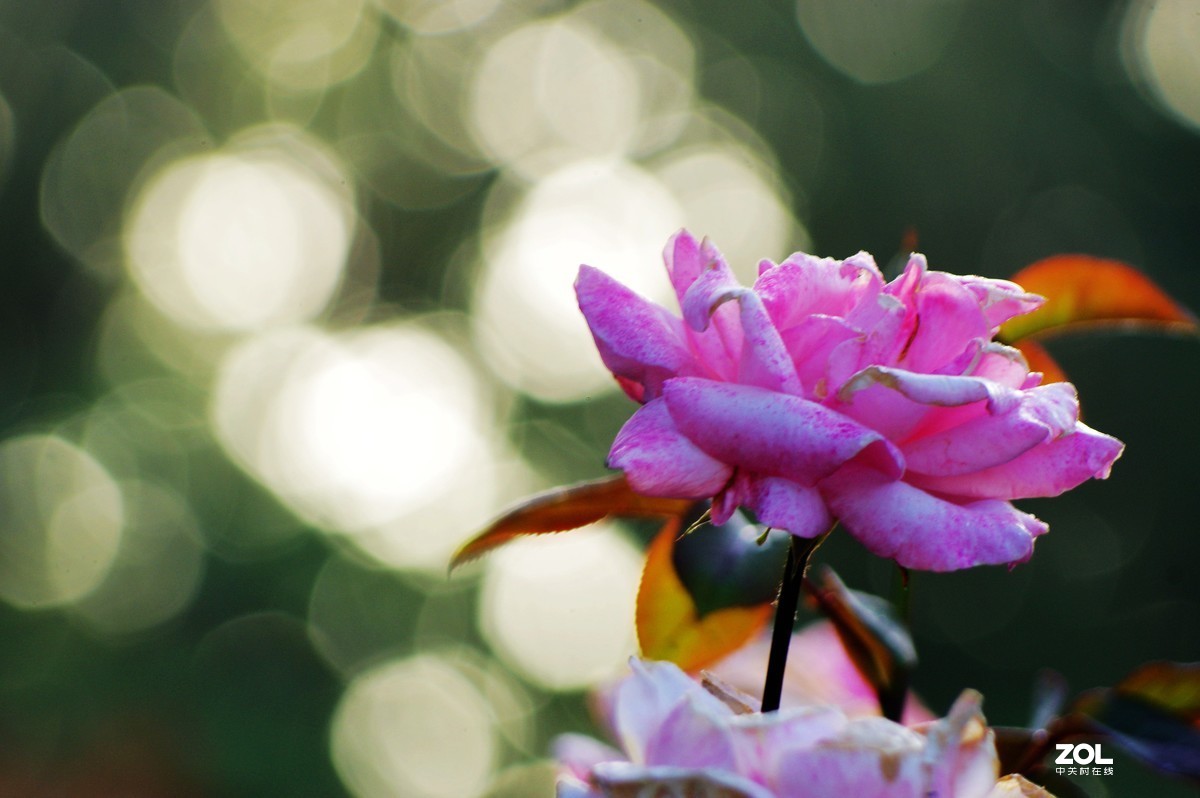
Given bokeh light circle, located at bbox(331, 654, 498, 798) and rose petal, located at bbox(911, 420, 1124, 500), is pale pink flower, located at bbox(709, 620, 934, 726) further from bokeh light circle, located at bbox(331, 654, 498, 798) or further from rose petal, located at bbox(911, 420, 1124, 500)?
bokeh light circle, located at bbox(331, 654, 498, 798)

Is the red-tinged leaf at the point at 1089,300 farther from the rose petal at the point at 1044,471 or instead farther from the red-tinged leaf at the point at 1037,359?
the rose petal at the point at 1044,471

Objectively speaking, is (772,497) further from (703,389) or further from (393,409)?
(393,409)

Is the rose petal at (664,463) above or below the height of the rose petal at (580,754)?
above

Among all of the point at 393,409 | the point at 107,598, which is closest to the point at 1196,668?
the point at 107,598

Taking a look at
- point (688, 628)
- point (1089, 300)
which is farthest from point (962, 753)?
point (1089, 300)

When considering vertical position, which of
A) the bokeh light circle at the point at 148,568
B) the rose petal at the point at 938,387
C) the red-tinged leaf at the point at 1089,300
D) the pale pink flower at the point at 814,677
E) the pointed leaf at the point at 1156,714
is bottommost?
the bokeh light circle at the point at 148,568

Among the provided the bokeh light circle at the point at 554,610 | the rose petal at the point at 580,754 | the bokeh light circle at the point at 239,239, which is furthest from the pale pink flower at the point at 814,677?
the bokeh light circle at the point at 239,239
